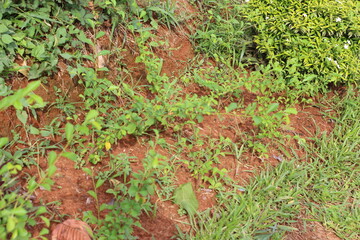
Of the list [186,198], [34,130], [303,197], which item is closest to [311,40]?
[303,197]

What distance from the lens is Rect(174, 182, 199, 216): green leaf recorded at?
8.20 ft

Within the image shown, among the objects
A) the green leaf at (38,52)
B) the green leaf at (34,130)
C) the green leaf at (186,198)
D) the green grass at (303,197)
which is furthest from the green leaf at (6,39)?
the green grass at (303,197)

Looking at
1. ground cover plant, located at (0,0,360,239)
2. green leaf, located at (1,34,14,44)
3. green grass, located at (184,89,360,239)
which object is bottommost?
green grass, located at (184,89,360,239)

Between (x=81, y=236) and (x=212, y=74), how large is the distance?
1974 mm

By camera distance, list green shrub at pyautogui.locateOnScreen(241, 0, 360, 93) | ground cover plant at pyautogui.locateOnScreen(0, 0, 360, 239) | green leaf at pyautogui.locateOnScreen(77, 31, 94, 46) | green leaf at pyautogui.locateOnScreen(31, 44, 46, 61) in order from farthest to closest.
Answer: green shrub at pyautogui.locateOnScreen(241, 0, 360, 93) < green leaf at pyautogui.locateOnScreen(77, 31, 94, 46) < green leaf at pyautogui.locateOnScreen(31, 44, 46, 61) < ground cover plant at pyautogui.locateOnScreen(0, 0, 360, 239)

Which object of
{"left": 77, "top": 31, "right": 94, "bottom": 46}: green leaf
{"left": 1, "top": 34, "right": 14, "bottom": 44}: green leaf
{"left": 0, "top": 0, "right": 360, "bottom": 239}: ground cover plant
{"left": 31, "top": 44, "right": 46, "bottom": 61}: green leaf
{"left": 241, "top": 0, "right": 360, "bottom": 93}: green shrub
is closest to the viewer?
{"left": 0, "top": 0, "right": 360, "bottom": 239}: ground cover plant

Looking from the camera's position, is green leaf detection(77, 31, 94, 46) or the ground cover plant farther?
green leaf detection(77, 31, 94, 46)

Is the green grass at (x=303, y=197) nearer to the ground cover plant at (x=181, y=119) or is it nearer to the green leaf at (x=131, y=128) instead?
the ground cover plant at (x=181, y=119)

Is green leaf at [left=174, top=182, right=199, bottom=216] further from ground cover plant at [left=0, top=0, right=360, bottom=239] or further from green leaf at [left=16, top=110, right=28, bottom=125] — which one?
green leaf at [left=16, top=110, right=28, bottom=125]

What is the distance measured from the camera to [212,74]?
137 inches

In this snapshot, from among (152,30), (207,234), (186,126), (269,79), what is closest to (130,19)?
(152,30)

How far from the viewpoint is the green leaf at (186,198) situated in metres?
2.50

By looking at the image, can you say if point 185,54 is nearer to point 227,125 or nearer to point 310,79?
point 227,125

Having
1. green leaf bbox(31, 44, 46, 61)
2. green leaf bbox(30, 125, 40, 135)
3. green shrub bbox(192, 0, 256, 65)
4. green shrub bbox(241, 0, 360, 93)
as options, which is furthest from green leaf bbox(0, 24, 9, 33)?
→ green shrub bbox(241, 0, 360, 93)
